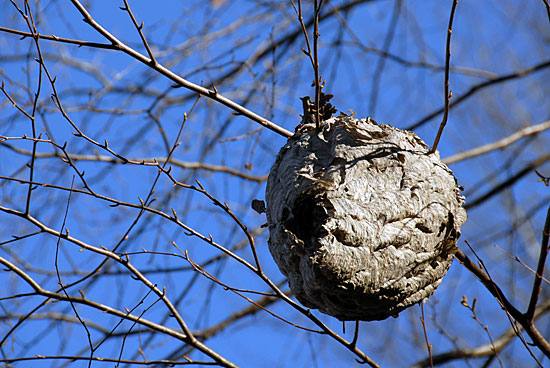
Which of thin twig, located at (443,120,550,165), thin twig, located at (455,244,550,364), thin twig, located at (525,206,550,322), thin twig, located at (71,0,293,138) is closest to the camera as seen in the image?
thin twig, located at (71,0,293,138)

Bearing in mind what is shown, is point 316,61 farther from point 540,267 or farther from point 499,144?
point 499,144

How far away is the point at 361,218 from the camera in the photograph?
2.29 m

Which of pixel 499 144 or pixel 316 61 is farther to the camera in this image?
pixel 499 144

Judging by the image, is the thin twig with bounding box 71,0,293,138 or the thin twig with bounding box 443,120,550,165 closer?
the thin twig with bounding box 71,0,293,138

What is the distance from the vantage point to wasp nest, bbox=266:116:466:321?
2256 millimetres

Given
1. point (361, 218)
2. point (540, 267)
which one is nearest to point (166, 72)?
point (361, 218)

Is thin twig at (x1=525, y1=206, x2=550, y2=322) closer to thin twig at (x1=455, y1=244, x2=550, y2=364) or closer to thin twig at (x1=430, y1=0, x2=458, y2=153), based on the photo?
thin twig at (x1=455, y1=244, x2=550, y2=364)

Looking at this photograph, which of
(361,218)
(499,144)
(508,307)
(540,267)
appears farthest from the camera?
(499,144)

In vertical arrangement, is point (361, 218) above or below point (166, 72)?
below

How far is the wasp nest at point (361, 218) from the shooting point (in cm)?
226

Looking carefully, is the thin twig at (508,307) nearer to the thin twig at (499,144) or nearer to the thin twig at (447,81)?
the thin twig at (447,81)

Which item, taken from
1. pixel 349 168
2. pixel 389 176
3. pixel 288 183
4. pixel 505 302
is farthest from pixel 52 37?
pixel 505 302

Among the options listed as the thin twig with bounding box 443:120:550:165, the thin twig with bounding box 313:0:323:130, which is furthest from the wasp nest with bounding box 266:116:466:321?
the thin twig with bounding box 443:120:550:165

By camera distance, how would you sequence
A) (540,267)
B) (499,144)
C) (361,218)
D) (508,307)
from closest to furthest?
(361,218) < (540,267) < (508,307) < (499,144)
